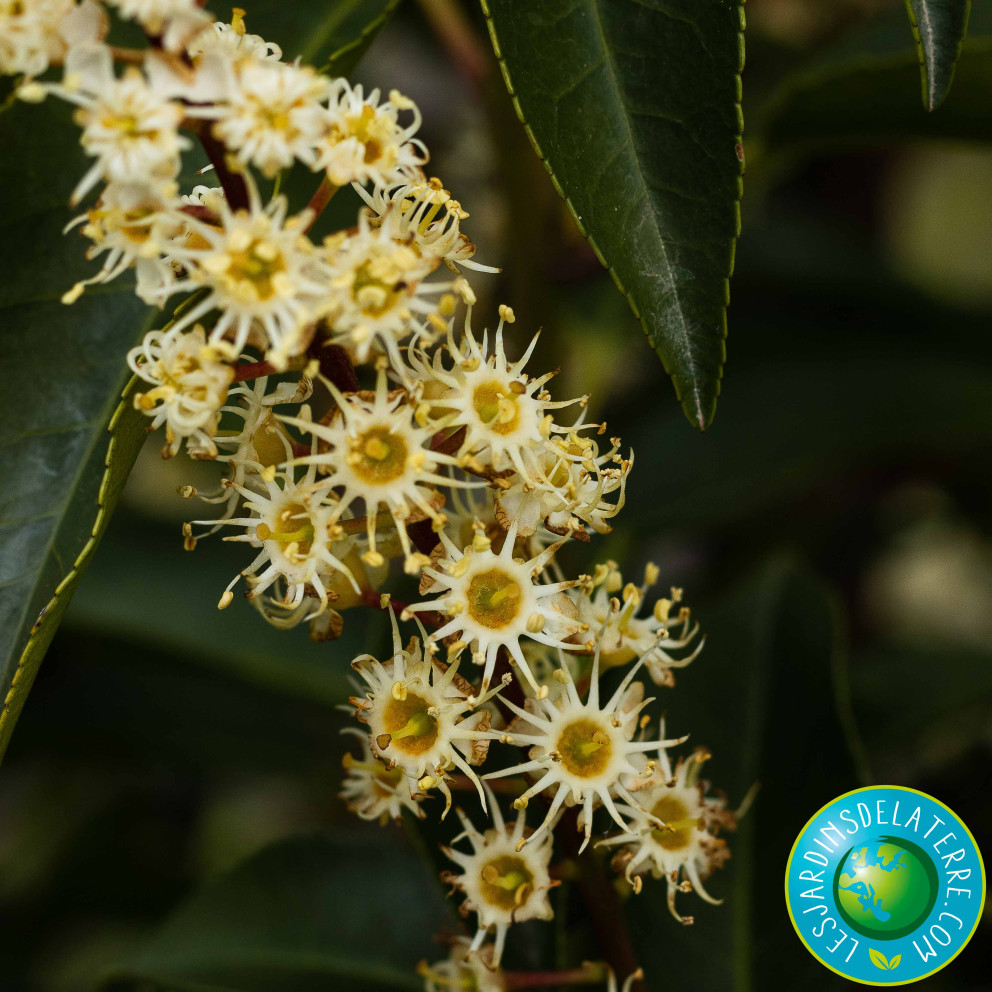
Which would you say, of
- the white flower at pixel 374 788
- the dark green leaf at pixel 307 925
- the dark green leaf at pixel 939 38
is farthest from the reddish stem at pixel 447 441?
the dark green leaf at pixel 307 925

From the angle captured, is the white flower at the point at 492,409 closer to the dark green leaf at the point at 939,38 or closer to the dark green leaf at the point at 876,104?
the dark green leaf at the point at 939,38

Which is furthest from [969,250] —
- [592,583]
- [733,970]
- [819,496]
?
[592,583]

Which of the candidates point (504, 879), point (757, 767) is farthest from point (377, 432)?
point (757, 767)

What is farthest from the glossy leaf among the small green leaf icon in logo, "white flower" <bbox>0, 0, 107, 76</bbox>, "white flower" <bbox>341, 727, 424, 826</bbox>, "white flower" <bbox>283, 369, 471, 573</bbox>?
"white flower" <bbox>0, 0, 107, 76</bbox>

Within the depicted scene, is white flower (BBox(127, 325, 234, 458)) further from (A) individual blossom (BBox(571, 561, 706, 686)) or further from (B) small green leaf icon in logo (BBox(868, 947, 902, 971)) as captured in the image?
(B) small green leaf icon in logo (BBox(868, 947, 902, 971))

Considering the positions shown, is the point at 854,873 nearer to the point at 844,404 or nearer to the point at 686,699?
the point at 686,699

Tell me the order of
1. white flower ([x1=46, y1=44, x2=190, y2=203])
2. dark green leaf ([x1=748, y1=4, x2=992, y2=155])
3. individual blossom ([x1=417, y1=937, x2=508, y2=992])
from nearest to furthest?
white flower ([x1=46, y1=44, x2=190, y2=203]), individual blossom ([x1=417, y1=937, x2=508, y2=992]), dark green leaf ([x1=748, y1=4, x2=992, y2=155])
